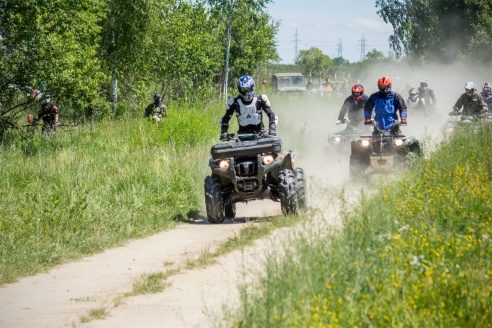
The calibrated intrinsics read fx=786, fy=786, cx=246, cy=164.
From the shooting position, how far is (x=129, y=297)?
8484 mm

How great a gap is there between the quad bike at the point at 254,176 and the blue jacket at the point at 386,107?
14.1 feet

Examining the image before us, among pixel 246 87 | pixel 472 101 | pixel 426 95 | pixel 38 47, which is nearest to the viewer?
pixel 246 87

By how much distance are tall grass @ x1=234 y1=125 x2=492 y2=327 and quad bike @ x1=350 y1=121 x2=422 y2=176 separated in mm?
6611

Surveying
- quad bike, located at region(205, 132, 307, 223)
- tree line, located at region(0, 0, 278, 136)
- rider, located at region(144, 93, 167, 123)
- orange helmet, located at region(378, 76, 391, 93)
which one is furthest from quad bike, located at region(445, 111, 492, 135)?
tree line, located at region(0, 0, 278, 136)

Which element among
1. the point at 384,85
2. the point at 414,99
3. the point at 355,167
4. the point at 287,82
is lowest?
the point at 355,167

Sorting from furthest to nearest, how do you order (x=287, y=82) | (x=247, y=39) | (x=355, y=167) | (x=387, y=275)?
(x=287, y=82)
(x=247, y=39)
(x=355, y=167)
(x=387, y=275)

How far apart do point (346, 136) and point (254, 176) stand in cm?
715

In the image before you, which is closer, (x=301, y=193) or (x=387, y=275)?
(x=387, y=275)

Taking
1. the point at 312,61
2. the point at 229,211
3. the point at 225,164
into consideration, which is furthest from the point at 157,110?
the point at 312,61

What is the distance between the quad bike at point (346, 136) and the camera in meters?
19.3

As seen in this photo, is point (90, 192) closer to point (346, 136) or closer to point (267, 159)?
point (267, 159)

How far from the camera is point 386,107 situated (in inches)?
663

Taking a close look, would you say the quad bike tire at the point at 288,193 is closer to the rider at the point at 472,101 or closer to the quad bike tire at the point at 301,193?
the quad bike tire at the point at 301,193

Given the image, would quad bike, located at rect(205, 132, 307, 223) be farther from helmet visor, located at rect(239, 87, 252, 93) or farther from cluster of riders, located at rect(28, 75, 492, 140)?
helmet visor, located at rect(239, 87, 252, 93)
